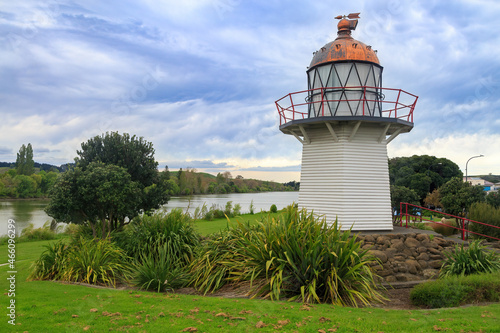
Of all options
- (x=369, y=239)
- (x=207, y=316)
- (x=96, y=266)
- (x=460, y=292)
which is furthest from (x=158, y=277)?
(x=369, y=239)

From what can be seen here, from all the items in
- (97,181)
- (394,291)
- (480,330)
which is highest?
(97,181)

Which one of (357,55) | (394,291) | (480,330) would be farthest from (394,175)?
(480,330)

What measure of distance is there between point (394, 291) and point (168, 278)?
5.78 m

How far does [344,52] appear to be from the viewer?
40.9ft

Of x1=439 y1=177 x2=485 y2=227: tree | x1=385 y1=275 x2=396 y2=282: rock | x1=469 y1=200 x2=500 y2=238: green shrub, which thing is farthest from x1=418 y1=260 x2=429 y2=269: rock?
x1=439 y1=177 x2=485 y2=227: tree

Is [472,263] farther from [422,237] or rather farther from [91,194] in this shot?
[91,194]

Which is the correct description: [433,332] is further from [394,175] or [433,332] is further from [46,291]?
[394,175]

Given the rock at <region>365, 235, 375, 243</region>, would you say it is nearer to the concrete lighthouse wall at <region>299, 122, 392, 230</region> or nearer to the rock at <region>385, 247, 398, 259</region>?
the rock at <region>385, 247, 398, 259</region>

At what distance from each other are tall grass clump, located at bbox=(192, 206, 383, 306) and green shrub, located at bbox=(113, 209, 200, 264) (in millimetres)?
1588

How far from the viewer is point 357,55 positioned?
40.9 ft

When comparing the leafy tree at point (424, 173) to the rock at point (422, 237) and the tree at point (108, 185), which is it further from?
the tree at point (108, 185)

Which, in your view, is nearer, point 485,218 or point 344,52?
point 344,52

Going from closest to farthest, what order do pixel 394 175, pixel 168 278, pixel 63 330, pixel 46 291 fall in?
pixel 63 330 < pixel 46 291 < pixel 168 278 < pixel 394 175

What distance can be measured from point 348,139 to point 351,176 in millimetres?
1369
